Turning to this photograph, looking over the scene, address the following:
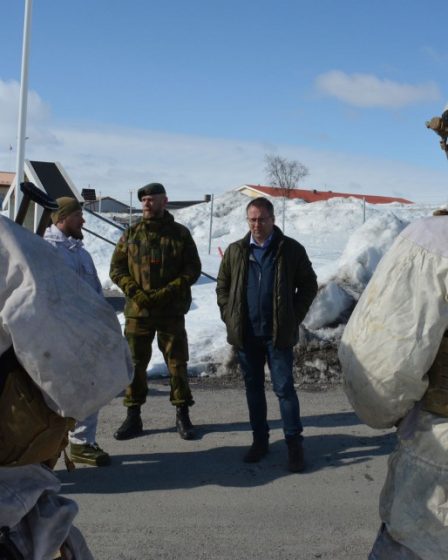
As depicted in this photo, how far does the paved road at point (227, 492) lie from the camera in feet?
13.3

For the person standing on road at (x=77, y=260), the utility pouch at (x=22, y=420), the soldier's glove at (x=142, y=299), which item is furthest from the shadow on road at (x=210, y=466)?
the utility pouch at (x=22, y=420)

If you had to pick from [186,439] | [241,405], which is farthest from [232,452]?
[241,405]

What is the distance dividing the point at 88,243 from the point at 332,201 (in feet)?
40.8

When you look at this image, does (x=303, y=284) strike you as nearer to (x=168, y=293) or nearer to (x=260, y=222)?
(x=260, y=222)

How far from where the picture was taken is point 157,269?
238 inches

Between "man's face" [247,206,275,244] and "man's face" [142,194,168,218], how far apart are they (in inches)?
36.9

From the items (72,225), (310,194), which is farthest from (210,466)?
(310,194)

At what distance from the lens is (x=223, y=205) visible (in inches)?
1220

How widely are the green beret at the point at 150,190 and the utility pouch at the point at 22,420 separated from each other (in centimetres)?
419

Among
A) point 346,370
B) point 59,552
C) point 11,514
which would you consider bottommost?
point 59,552

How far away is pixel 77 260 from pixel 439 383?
3.67 meters

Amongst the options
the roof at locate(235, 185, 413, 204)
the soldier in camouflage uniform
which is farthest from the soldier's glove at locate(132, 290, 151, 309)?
the roof at locate(235, 185, 413, 204)

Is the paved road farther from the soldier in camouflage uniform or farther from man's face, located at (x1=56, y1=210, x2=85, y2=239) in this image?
man's face, located at (x1=56, y1=210, x2=85, y2=239)

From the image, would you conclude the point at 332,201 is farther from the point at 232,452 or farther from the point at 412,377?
the point at 412,377
